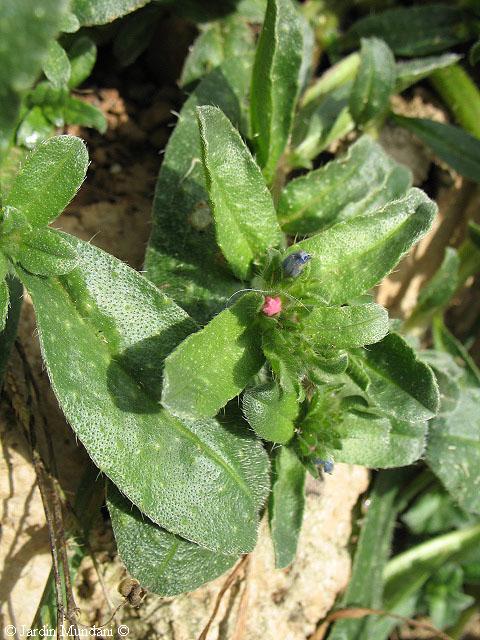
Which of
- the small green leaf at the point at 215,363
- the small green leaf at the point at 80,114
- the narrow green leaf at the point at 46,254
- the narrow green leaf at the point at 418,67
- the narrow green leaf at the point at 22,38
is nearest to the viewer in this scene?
the narrow green leaf at the point at 22,38

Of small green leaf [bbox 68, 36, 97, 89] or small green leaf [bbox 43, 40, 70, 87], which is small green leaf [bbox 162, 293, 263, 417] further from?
small green leaf [bbox 68, 36, 97, 89]

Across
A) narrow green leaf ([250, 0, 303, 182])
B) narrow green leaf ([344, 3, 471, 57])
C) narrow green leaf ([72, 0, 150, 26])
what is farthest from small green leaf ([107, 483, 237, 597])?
narrow green leaf ([344, 3, 471, 57])

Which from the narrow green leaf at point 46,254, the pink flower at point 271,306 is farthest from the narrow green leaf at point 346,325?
the narrow green leaf at point 46,254

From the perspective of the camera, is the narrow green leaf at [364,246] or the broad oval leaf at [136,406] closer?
the broad oval leaf at [136,406]

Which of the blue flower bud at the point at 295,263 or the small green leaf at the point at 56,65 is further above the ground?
the small green leaf at the point at 56,65

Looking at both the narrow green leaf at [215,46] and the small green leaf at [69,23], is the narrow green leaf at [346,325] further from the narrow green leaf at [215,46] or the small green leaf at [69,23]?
the narrow green leaf at [215,46]
